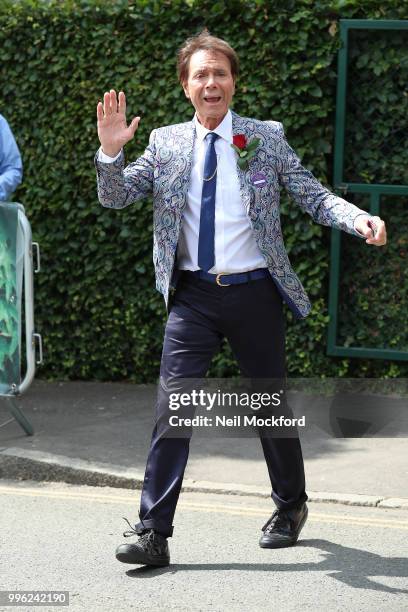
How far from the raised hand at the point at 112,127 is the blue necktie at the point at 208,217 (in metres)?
0.34

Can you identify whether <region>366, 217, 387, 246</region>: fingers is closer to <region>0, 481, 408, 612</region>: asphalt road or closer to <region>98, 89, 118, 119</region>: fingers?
<region>98, 89, 118, 119</region>: fingers

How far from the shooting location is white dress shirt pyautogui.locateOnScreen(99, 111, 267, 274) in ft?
15.5

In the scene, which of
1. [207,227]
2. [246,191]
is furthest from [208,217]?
[246,191]

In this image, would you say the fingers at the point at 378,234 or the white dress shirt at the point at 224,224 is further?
the white dress shirt at the point at 224,224

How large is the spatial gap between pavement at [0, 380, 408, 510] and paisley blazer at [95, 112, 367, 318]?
54.2 inches

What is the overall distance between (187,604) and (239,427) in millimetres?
2576

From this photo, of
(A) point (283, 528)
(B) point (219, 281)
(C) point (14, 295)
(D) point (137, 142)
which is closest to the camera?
(B) point (219, 281)

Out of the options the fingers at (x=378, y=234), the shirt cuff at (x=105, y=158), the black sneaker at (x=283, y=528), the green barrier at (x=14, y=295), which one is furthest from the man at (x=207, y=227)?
the green barrier at (x=14, y=295)

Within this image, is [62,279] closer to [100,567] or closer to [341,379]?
[341,379]

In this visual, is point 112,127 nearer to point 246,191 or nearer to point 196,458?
point 246,191

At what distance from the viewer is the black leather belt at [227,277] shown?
15.6 feet

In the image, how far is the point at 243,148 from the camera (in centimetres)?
473

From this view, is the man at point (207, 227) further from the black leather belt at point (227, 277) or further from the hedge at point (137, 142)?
the hedge at point (137, 142)

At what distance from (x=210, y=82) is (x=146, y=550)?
182 centimetres
